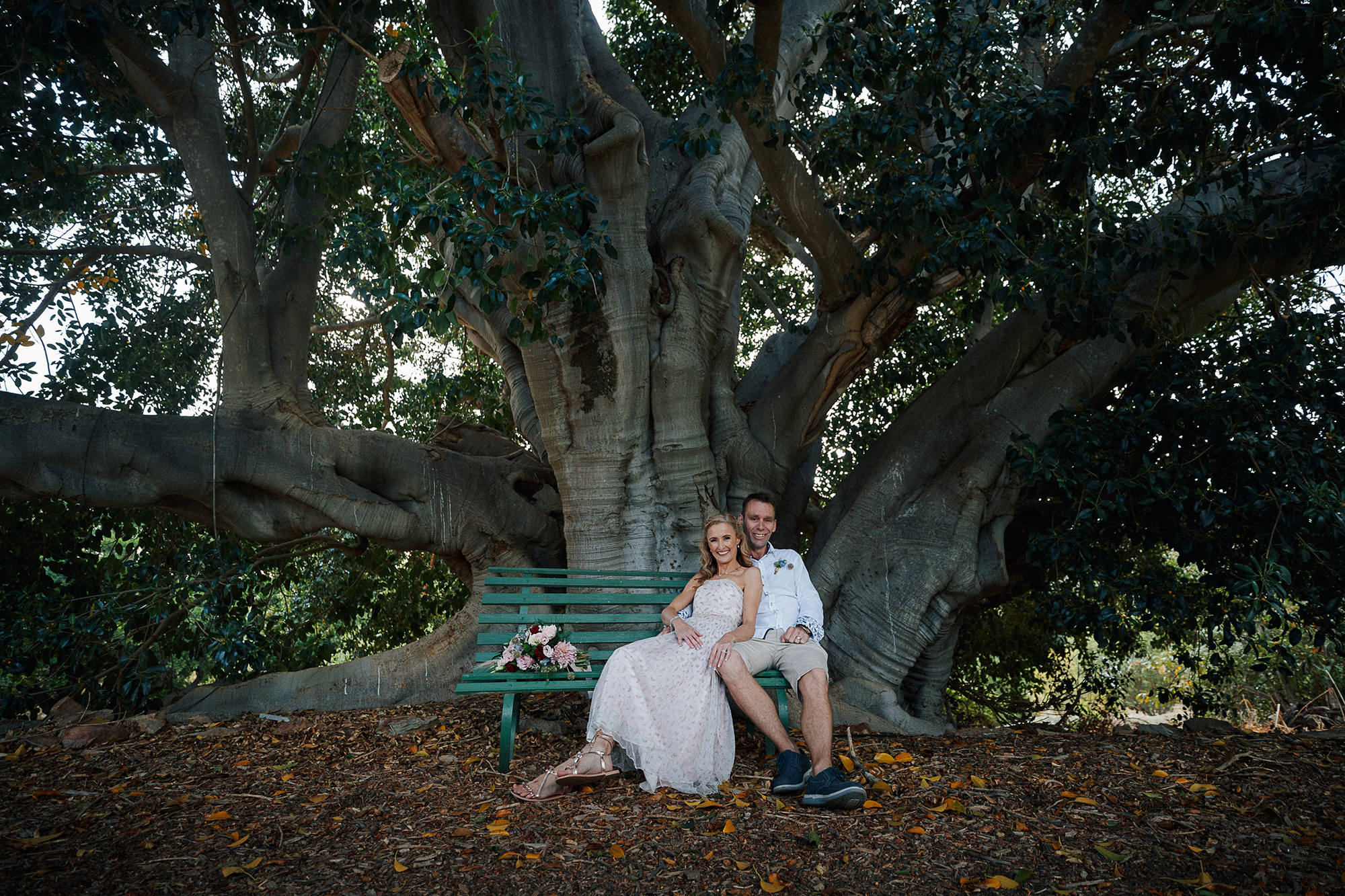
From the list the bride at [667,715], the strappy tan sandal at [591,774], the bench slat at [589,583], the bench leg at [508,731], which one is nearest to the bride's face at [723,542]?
the bride at [667,715]

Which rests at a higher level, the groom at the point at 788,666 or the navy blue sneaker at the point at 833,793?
the groom at the point at 788,666

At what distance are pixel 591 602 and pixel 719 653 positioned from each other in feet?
3.84

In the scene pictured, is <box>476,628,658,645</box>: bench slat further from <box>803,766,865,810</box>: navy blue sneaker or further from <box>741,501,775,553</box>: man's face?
<box>803,766,865,810</box>: navy blue sneaker

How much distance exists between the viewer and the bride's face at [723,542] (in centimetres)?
405

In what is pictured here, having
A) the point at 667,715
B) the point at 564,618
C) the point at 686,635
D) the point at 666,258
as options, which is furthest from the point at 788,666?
the point at 666,258

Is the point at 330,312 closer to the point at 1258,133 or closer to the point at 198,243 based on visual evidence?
the point at 198,243

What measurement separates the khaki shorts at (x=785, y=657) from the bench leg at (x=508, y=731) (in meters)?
1.05

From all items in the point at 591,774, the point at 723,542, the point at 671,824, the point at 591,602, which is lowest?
the point at 671,824

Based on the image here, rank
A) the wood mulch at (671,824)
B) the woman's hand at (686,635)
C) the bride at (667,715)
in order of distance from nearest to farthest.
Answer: the wood mulch at (671,824) → the bride at (667,715) → the woman's hand at (686,635)

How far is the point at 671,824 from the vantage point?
121 inches

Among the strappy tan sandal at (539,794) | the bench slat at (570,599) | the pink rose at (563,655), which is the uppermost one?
the bench slat at (570,599)

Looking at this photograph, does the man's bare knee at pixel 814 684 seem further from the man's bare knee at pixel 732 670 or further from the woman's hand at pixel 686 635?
the woman's hand at pixel 686 635

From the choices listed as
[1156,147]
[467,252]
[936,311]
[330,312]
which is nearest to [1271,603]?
[1156,147]

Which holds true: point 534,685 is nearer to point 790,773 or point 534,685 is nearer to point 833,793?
point 790,773
